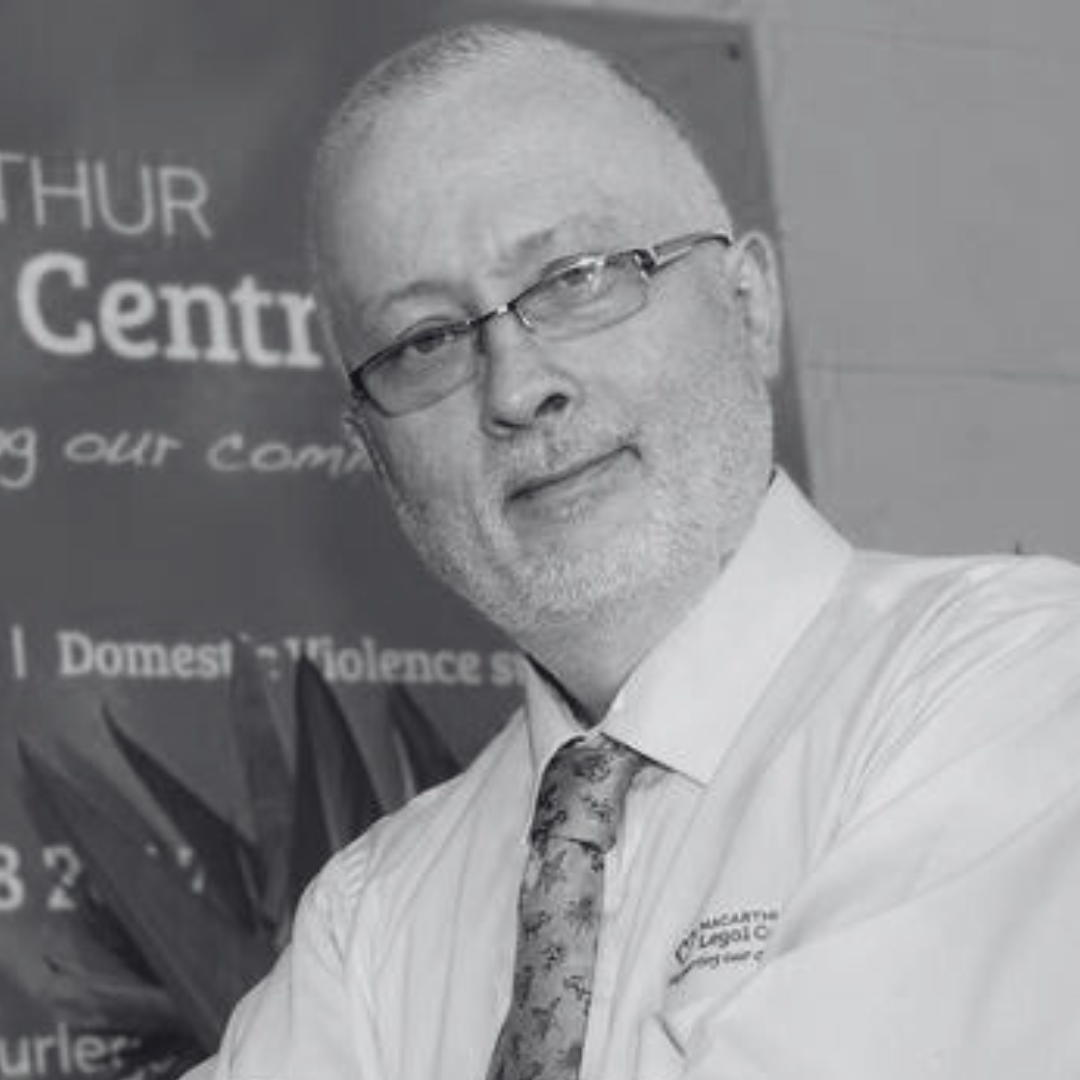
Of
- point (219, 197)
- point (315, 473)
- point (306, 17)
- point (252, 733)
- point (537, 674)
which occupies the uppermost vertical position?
point (306, 17)

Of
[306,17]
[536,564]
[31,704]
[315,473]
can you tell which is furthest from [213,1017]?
[306,17]

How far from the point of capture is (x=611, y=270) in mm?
2102

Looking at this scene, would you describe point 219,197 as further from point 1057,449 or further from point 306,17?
point 1057,449

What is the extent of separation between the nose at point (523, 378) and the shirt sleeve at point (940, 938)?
42cm

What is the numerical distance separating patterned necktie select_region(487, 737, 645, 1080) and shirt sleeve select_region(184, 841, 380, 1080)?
0.23 metres

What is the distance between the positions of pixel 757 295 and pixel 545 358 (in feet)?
Answer: 0.97

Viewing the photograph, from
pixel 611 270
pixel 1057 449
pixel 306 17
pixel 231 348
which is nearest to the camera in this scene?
pixel 611 270

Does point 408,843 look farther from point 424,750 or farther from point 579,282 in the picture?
point 424,750

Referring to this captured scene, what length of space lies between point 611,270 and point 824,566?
0.27 m

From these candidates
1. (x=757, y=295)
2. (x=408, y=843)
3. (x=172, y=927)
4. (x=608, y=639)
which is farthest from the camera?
(x=172, y=927)

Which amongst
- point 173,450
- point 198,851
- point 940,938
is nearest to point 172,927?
point 198,851

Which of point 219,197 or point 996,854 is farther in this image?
point 219,197

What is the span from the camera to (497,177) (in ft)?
6.89

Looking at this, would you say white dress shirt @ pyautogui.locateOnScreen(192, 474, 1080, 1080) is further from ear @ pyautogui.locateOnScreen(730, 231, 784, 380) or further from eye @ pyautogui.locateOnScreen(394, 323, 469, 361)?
eye @ pyautogui.locateOnScreen(394, 323, 469, 361)
